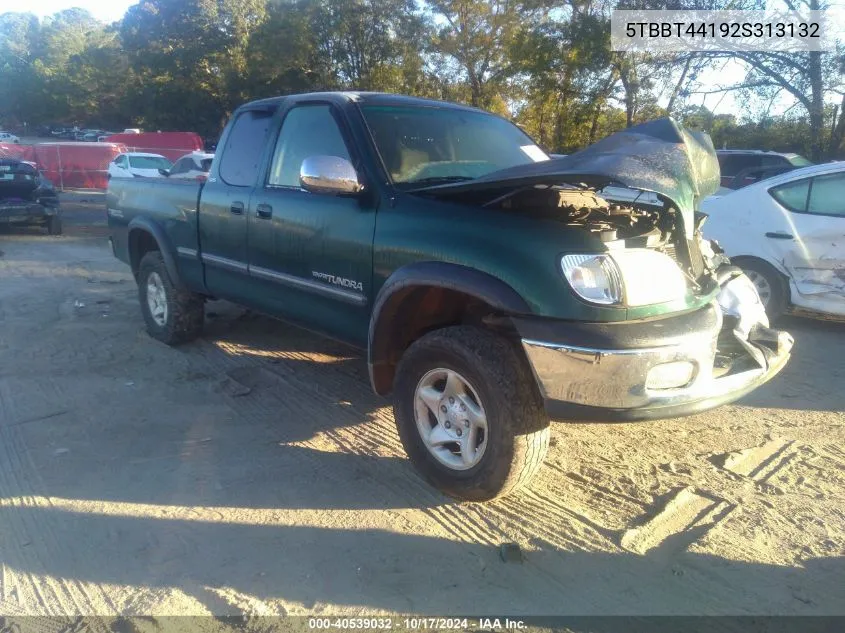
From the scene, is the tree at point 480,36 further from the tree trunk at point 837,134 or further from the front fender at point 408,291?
the front fender at point 408,291

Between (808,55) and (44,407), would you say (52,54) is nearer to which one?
(808,55)

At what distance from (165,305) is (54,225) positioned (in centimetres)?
917

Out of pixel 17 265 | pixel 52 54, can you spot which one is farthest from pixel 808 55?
pixel 52 54

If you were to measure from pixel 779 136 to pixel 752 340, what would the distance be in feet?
67.4

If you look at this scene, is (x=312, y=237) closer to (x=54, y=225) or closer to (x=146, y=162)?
(x=54, y=225)

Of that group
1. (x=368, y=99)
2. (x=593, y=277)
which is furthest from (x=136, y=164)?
(x=593, y=277)

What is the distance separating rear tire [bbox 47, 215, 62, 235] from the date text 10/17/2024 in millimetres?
12848

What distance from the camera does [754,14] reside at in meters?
16.2

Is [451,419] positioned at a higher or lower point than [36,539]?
higher

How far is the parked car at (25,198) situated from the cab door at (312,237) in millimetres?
10189

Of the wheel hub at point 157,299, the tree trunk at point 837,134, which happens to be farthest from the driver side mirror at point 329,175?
the tree trunk at point 837,134

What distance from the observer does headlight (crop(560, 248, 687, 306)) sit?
281 centimetres

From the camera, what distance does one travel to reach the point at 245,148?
482 centimetres

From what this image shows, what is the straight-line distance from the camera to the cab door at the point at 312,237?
3727 millimetres
